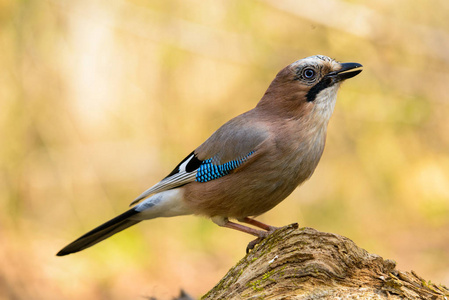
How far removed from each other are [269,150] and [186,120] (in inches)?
189

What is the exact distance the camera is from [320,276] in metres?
3.32

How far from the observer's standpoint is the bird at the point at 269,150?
13.7ft

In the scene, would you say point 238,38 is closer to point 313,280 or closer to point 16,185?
point 16,185

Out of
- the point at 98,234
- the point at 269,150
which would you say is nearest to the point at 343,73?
the point at 269,150

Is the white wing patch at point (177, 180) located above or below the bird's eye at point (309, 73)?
below

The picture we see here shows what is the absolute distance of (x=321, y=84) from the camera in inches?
171

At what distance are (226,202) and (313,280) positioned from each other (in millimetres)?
1222

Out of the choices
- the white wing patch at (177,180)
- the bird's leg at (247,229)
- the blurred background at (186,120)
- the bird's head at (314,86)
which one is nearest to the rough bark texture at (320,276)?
the bird's leg at (247,229)

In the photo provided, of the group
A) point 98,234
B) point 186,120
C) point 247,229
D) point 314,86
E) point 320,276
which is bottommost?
point 320,276

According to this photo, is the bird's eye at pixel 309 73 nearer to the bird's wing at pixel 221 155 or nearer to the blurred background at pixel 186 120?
the bird's wing at pixel 221 155

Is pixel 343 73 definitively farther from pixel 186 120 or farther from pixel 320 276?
pixel 186 120

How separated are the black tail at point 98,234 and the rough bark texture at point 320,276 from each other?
5.23 ft

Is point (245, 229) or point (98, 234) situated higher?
point (245, 229)

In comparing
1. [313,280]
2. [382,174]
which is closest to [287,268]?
[313,280]
